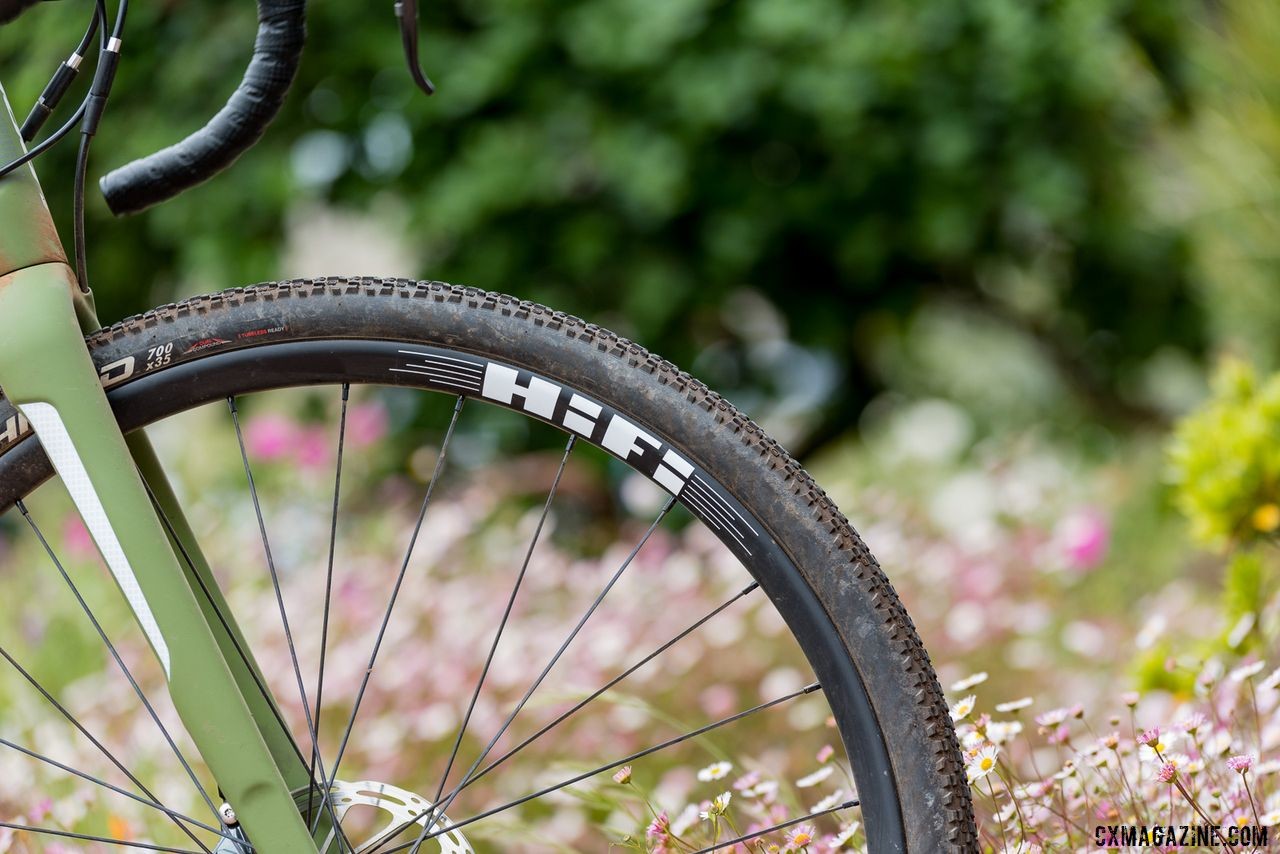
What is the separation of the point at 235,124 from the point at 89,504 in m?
0.38

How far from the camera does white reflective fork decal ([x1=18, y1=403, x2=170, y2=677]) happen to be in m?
0.95

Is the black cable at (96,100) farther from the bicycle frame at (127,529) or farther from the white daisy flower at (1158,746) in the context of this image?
the white daisy flower at (1158,746)

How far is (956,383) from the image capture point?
4.00m

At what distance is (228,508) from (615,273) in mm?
1203

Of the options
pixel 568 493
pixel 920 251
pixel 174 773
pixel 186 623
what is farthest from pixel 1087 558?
pixel 186 623

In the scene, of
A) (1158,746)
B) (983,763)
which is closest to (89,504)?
(983,763)

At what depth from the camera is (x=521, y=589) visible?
8.98 ft

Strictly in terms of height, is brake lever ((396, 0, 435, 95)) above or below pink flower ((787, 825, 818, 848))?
above

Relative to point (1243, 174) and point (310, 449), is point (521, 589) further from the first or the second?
point (1243, 174)

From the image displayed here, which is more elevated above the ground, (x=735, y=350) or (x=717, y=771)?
(x=735, y=350)

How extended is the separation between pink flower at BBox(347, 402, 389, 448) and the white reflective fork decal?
2226 mm

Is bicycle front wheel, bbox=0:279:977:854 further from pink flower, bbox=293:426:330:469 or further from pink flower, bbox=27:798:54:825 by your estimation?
pink flower, bbox=27:798:54:825

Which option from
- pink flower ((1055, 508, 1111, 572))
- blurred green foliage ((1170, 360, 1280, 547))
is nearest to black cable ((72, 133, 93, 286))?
blurred green foliage ((1170, 360, 1280, 547))

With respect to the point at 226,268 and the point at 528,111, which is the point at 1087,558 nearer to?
the point at 528,111
